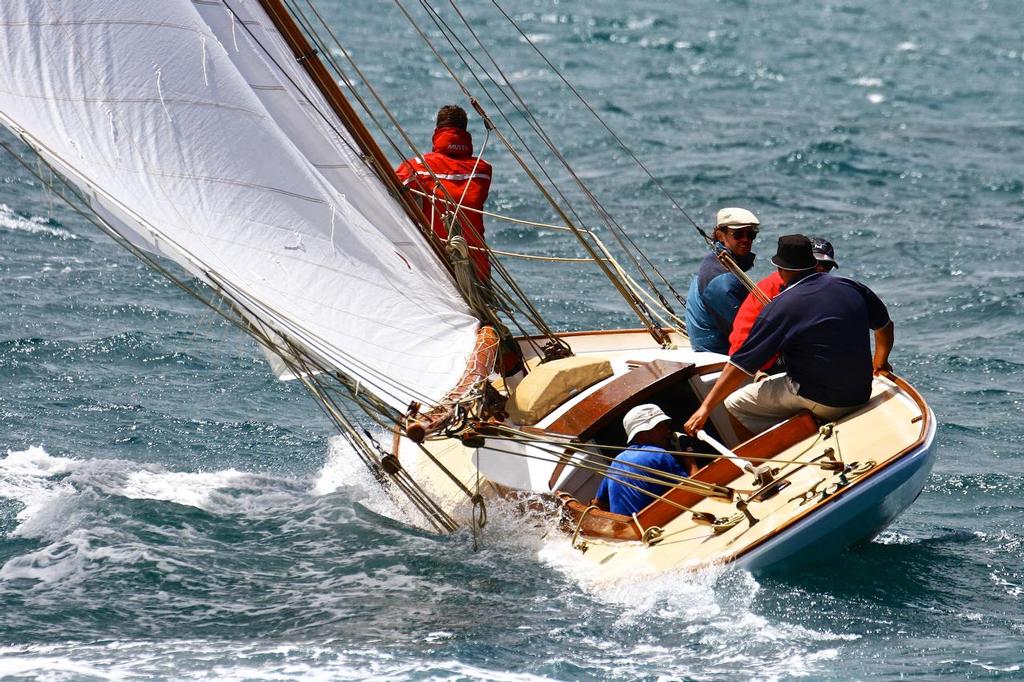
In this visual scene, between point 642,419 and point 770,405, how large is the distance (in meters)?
0.81

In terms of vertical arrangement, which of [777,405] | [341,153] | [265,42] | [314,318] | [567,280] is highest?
[265,42]

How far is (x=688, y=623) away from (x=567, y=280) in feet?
25.7

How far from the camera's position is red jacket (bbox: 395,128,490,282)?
854 cm

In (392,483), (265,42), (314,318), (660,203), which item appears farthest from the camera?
(660,203)

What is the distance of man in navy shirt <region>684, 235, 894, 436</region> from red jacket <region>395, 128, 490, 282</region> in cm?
197

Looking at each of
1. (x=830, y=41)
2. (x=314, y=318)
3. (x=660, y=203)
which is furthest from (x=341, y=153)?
(x=830, y=41)

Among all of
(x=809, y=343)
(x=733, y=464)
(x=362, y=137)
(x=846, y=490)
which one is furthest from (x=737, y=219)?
(x=362, y=137)

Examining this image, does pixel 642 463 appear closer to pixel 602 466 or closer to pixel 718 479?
pixel 602 466

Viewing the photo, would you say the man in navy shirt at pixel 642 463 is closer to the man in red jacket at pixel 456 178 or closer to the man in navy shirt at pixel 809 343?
the man in navy shirt at pixel 809 343

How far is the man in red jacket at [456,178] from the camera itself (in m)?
8.52

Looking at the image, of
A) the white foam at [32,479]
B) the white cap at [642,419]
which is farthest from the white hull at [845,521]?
the white foam at [32,479]

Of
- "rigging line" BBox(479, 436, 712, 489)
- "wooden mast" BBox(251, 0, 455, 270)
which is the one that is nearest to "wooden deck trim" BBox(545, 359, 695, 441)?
"rigging line" BBox(479, 436, 712, 489)

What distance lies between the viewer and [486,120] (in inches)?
341

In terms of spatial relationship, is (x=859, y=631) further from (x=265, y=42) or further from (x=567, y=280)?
(x=567, y=280)
